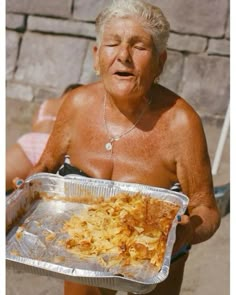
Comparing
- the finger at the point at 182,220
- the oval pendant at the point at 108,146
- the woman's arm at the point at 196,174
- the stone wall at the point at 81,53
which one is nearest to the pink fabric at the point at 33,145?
the stone wall at the point at 81,53

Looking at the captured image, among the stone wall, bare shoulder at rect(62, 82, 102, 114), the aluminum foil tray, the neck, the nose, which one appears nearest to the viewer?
the aluminum foil tray

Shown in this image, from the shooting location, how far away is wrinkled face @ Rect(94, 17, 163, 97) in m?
1.57

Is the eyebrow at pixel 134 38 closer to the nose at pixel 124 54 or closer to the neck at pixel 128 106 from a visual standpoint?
the nose at pixel 124 54

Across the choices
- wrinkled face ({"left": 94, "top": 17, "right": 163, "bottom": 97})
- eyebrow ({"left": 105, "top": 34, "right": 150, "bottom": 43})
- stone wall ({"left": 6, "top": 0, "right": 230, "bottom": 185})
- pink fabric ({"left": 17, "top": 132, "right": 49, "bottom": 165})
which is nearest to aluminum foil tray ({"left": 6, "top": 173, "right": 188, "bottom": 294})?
wrinkled face ({"left": 94, "top": 17, "right": 163, "bottom": 97})

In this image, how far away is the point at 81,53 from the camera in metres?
4.27

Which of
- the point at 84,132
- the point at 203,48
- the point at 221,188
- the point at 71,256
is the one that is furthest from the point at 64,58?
the point at 71,256

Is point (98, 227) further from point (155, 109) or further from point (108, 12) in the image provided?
point (108, 12)

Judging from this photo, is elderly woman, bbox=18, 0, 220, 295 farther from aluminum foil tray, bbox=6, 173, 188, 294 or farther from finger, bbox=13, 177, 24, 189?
finger, bbox=13, 177, 24, 189

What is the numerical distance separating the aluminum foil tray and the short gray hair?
433mm

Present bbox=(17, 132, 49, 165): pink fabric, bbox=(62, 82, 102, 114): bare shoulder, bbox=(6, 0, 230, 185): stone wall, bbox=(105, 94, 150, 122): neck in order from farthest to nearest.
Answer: bbox=(6, 0, 230, 185): stone wall → bbox=(17, 132, 49, 165): pink fabric → bbox=(62, 82, 102, 114): bare shoulder → bbox=(105, 94, 150, 122): neck

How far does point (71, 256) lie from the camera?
1.55m

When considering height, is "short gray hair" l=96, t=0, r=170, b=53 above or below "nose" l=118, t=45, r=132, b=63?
above

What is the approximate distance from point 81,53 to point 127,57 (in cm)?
276

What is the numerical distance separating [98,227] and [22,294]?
105 centimetres
